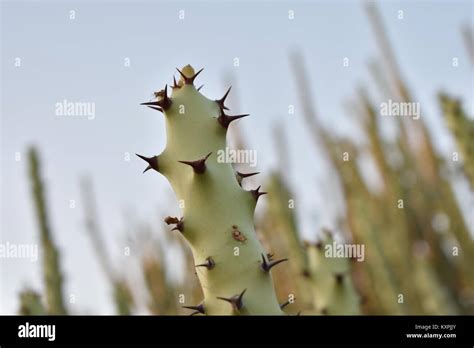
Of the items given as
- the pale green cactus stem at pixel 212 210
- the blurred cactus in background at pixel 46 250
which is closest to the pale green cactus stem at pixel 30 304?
the pale green cactus stem at pixel 212 210

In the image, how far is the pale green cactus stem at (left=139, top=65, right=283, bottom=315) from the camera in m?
1.42

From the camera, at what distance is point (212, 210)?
56.9 inches

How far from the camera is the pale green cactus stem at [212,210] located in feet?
4.65

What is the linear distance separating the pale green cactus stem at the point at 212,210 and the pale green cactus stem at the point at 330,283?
0.70 metres

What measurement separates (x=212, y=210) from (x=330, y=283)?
81 cm

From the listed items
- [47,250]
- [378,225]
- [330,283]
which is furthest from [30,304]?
[378,225]

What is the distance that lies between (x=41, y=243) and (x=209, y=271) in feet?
11.1

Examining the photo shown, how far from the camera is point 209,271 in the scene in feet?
4.63

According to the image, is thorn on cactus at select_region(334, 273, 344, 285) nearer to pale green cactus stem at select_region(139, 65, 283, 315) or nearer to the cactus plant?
pale green cactus stem at select_region(139, 65, 283, 315)

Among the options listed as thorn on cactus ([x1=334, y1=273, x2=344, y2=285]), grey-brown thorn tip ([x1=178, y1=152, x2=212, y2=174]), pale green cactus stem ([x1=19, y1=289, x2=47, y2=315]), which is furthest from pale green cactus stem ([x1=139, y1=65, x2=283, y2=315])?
pale green cactus stem ([x1=19, y1=289, x2=47, y2=315])

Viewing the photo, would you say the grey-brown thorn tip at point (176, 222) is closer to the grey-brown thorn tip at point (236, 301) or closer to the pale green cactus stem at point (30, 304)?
the grey-brown thorn tip at point (236, 301)

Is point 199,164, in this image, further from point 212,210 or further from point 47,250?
point 47,250
